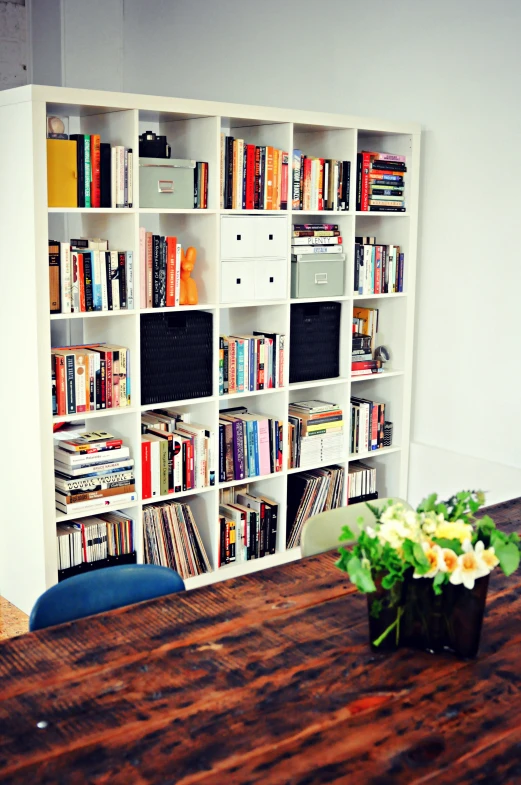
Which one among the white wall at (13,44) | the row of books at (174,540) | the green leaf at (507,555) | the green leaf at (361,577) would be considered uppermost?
the white wall at (13,44)

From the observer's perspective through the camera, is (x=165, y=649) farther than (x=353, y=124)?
No

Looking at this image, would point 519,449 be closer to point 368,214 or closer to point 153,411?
point 368,214

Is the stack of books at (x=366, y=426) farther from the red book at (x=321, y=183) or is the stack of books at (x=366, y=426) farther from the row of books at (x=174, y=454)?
the red book at (x=321, y=183)

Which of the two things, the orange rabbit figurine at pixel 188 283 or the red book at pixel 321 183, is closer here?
the orange rabbit figurine at pixel 188 283

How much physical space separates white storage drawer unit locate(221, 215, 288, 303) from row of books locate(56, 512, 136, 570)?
105cm

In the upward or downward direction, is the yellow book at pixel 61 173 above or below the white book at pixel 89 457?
above

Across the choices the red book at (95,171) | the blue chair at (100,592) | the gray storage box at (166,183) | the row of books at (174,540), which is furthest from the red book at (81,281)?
the blue chair at (100,592)

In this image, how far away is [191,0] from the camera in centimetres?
559

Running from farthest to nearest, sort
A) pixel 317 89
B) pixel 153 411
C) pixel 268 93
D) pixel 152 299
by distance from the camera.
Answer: pixel 268 93
pixel 317 89
pixel 153 411
pixel 152 299

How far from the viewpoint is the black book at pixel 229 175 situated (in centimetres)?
375

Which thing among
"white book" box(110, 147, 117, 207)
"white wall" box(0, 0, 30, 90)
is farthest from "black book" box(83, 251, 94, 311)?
"white wall" box(0, 0, 30, 90)

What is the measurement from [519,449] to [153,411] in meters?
1.67

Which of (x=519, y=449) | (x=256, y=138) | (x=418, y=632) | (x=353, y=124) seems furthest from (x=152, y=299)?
(x=418, y=632)

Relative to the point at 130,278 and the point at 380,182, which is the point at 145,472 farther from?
the point at 380,182
